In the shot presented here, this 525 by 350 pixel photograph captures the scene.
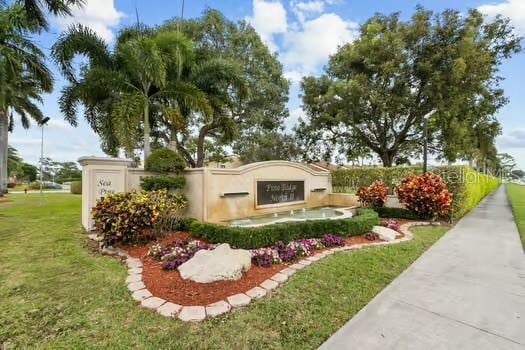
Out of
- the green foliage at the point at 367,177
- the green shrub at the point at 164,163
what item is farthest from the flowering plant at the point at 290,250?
the green foliage at the point at 367,177

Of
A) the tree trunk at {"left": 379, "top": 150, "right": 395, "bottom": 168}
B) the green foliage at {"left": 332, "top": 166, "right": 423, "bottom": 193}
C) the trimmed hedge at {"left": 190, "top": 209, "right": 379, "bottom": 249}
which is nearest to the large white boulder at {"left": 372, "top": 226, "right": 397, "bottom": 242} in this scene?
the trimmed hedge at {"left": 190, "top": 209, "right": 379, "bottom": 249}

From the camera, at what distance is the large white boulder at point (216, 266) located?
384 cm

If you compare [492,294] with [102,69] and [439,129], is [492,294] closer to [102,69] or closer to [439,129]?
[102,69]

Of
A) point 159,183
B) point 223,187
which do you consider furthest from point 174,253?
point 223,187

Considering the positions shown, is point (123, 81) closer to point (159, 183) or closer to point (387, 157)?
point (159, 183)

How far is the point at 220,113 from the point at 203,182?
4.85 m

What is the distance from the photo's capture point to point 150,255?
5.07 m

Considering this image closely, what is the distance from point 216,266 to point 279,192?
20.2ft

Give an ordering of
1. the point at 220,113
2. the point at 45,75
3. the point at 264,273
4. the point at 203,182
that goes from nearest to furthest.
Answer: the point at 264,273, the point at 203,182, the point at 45,75, the point at 220,113

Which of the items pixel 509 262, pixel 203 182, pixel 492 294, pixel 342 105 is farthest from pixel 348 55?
pixel 492 294

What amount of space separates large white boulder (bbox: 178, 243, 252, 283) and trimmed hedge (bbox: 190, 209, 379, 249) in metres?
0.90

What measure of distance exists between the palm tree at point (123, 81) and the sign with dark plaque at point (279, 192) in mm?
3675

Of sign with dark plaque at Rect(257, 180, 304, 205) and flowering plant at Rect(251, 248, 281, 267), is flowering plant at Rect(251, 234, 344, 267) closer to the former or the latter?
flowering plant at Rect(251, 248, 281, 267)

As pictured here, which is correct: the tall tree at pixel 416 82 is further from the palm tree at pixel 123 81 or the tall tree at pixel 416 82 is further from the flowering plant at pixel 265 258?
the flowering plant at pixel 265 258
